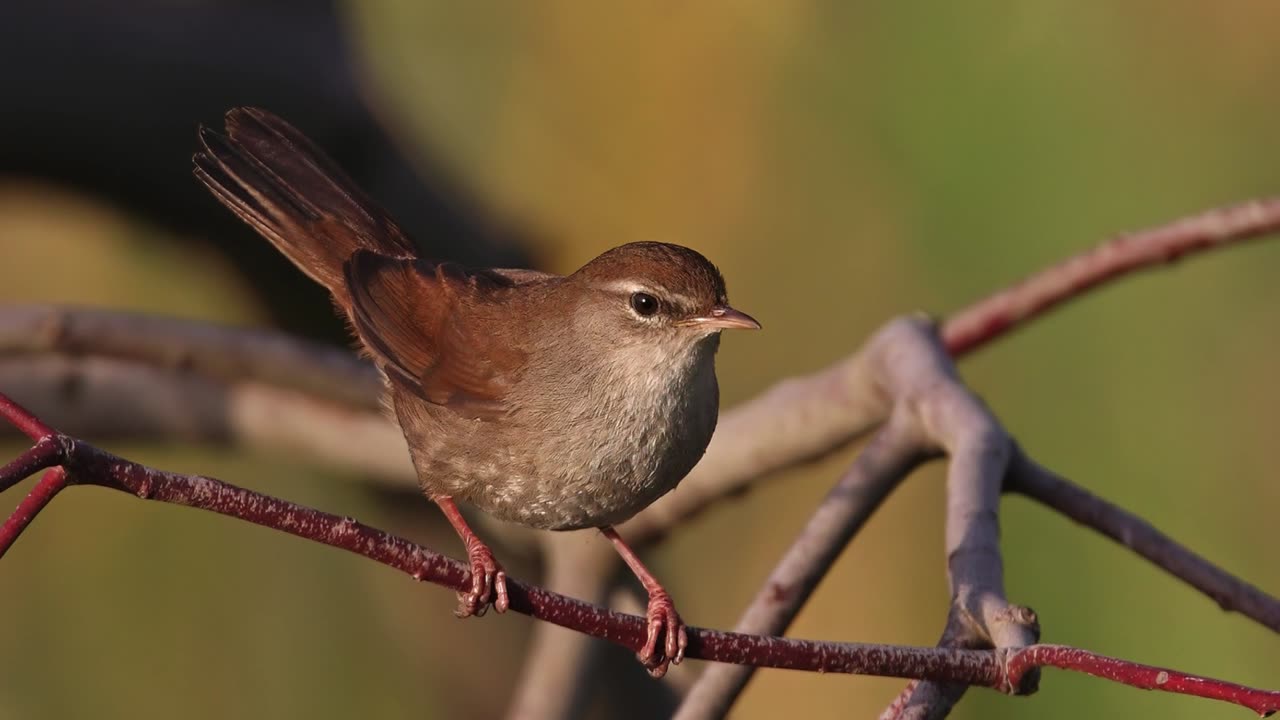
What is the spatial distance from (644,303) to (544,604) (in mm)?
925

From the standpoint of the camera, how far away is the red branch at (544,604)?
151cm

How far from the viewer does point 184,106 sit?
13.8 ft

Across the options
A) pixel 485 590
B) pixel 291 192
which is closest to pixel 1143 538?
pixel 485 590

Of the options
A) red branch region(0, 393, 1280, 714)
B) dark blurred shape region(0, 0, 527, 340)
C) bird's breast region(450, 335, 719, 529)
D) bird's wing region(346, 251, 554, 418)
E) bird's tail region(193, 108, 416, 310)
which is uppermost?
dark blurred shape region(0, 0, 527, 340)

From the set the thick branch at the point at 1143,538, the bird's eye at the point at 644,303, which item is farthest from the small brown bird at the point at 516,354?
the thick branch at the point at 1143,538

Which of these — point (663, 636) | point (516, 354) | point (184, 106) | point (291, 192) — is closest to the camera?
point (663, 636)

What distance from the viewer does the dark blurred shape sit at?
4066mm

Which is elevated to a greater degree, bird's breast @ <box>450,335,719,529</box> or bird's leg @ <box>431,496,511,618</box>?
bird's breast @ <box>450,335,719,529</box>

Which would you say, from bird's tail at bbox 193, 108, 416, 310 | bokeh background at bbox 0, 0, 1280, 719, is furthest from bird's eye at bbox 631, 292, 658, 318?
bokeh background at bbox 0, 0, 1280, 719

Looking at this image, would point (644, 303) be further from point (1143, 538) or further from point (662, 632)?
point (1143, 538)

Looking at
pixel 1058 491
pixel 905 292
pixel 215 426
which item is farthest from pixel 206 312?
pixel 1058 491

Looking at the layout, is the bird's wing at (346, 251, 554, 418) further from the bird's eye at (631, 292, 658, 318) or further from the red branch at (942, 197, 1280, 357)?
the red branch at (942, 197, 1280, 357)

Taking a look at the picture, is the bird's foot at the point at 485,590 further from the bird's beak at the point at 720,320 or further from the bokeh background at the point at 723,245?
the bokeh background at the point at 723,245

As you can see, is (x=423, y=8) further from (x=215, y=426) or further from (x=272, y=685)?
(x=215, y=426)
